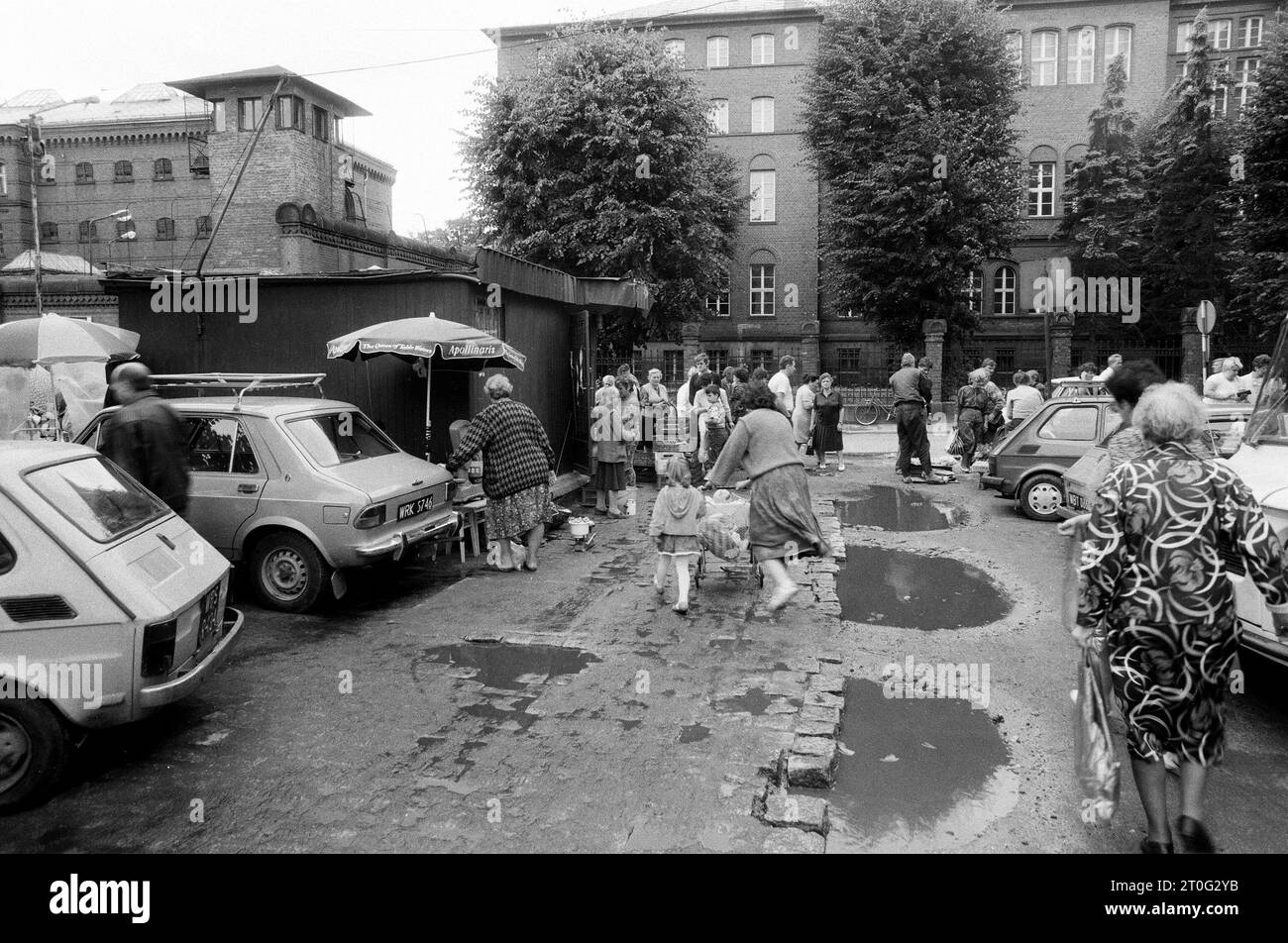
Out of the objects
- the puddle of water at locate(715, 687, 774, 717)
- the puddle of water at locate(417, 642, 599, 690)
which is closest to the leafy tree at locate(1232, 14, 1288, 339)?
the puddle of water at locate(715, 687, 774, 717)

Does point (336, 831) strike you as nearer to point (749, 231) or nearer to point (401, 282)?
point (401, 282)

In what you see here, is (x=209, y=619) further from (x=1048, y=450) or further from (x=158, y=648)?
(x=1048, y=450)

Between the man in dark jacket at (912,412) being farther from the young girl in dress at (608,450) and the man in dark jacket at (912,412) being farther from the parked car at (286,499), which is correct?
the parked car at (286,499)

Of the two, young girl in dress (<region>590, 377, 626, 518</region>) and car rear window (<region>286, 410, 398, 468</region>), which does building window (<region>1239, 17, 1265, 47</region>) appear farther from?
car rear window (<region>286, 410, 398, 468</region>)

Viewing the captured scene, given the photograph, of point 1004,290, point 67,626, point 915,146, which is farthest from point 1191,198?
point 67,626

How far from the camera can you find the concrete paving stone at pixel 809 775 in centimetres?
462

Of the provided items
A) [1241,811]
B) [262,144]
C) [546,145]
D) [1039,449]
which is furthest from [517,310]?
[262,144]

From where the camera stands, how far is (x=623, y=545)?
35.2 ft

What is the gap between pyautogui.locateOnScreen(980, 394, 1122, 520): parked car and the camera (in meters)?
12.6

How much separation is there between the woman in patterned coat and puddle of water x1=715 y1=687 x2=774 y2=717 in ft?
7.27

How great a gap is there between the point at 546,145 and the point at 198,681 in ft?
A: 92.7

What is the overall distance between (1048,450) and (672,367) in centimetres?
2324

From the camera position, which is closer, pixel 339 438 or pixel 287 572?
pixel 287 572

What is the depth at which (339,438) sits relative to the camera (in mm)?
8703
